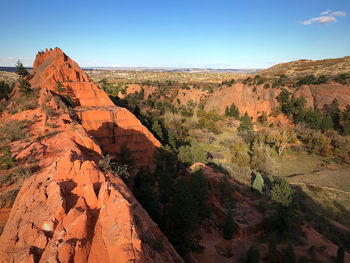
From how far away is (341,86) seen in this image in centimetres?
4153

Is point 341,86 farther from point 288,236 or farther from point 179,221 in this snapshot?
point 179,221

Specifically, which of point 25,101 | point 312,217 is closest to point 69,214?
point 25,101

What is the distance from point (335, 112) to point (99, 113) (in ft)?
144

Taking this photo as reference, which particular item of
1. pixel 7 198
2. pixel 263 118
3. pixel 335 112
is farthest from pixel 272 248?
pixel 263 118

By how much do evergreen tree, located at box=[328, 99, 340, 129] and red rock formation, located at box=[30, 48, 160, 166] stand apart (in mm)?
35917

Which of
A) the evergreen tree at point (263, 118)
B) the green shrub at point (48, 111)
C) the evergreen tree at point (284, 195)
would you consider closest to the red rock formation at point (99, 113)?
the green shrub at point (48, 111)

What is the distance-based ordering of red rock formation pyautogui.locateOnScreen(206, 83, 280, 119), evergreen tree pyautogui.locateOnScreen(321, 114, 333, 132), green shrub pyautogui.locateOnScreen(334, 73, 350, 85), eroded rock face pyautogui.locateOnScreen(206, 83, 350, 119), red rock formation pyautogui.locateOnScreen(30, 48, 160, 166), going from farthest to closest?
1. red rock formation pyautogui.locateOnScreen(206, 83, 280, 119)
2. eroded rock face pyautogui.locateOnScreen(206, 83, 350, 119)
3. green shrub pyautogui.locateOnScreen(334, 73, 350, 85)
4. evergreen tree pyautogui.locateOnScreen(321, 114, 333, 132)
5. red rock formation pyautogui.locateOnScreen(30, 48, 160, 166)

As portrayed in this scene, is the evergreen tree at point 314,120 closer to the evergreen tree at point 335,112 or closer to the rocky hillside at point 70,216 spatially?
the evergreen tree at point 335,112

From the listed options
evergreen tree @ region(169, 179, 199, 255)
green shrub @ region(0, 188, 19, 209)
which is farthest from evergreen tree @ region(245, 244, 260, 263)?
green shrub @ region(0, 188, 19, 209)

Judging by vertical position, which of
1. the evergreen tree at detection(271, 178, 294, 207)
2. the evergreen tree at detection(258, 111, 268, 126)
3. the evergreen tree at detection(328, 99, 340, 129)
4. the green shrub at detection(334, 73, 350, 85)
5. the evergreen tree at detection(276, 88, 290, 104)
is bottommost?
the evergreen tree at detection(271, 178, 294, 207)

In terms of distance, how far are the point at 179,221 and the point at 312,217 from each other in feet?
46.2

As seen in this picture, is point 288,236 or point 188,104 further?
point 188,104

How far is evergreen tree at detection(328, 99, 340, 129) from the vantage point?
3782cm

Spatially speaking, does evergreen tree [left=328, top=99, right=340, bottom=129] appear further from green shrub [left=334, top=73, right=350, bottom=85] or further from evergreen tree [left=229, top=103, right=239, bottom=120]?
evergreen tree [left=229, top=103, right=239, bottom=120]
